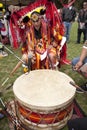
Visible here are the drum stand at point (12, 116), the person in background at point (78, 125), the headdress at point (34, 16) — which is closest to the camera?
the person in background at point (78, 125)

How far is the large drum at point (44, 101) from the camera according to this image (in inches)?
103

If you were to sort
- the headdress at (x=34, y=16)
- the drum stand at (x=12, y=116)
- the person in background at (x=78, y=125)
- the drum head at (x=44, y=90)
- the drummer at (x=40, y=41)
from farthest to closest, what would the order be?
1. the drummer at (x=40, y=41)
2. the headdress at (x=34, y=16)
3. the drum stand at (x=12, y=116)
4. the drum head at (x=44, y=90)
5. the person in background at (x=78, y=125)

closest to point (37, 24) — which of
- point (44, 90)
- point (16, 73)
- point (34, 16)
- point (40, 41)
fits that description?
point (34, 16)

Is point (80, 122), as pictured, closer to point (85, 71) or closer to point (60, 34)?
point (85, 71)

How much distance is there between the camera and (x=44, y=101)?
2613mm

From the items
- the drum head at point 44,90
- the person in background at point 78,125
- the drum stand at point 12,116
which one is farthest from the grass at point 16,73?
the person in background at point 78,125

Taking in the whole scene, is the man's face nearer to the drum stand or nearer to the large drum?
the large drum

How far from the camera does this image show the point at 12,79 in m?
4.58

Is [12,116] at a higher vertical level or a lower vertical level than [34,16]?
lower

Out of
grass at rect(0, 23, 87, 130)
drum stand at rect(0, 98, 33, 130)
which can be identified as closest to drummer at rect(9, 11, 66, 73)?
grass at rect(0, 23, 87, 130)

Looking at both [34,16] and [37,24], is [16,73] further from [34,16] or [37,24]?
[34,16]

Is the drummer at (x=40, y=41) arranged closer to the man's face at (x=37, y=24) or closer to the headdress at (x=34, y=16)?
the man's face at (x=37, y=24)

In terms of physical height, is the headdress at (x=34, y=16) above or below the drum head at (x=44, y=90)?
above

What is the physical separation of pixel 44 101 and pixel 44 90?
220 mm
